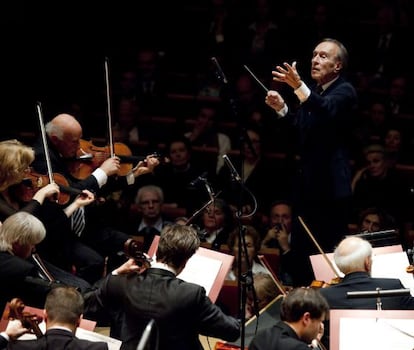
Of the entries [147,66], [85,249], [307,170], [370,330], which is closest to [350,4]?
[147,66]

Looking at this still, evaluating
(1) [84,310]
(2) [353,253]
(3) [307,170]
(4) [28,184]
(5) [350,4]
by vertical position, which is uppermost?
(5) [350,4]

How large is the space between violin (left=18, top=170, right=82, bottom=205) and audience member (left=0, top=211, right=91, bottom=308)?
71cm

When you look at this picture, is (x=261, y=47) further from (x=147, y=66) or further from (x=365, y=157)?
(x=365, y=157)

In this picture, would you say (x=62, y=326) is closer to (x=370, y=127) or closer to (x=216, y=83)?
(x=370, y=127)

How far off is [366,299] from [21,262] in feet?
6.10

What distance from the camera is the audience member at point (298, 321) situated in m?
3.56

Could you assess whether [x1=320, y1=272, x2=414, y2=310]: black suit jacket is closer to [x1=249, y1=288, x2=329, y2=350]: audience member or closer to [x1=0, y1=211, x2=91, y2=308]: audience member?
[x1=249, y1=288, x2=329, y2=350]: audience member

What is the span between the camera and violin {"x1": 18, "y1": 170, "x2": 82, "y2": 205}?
5.14 metres

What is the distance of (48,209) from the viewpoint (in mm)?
5066

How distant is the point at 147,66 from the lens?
341 inches

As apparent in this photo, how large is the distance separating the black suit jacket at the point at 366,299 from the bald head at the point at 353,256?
82 millimetres

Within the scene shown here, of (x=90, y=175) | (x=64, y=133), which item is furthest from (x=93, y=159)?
(x=64, y=133)

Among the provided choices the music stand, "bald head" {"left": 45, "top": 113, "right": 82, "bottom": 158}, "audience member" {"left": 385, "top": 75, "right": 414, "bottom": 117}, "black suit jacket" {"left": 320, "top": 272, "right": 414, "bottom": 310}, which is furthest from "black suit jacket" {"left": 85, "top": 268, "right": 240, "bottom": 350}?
"audience member" {"left": 385, "top": 75, "right": 414, "bottom": 117}

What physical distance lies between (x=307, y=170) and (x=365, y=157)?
1.87 m
